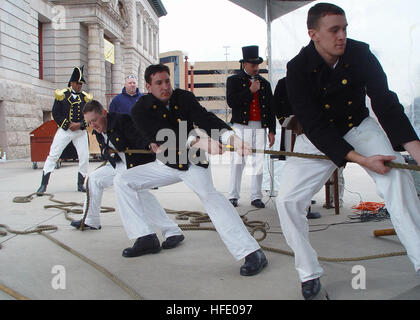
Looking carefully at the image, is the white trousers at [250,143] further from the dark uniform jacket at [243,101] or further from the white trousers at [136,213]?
the white trousers at [136,213]

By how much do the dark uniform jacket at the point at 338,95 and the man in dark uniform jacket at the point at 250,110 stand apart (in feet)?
9.07

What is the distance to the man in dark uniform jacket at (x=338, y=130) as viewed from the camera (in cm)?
212

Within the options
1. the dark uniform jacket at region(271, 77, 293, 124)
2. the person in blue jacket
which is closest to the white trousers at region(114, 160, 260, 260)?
the dark uniform jacket at region(271, 77, 293, 124)

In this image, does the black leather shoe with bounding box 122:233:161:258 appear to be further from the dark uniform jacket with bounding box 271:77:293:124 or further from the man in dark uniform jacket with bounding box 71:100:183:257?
the dark uniform jacket with bounding box 271:77:293:124

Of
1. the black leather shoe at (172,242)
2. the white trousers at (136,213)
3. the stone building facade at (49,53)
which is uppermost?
the stone building facade at (49,53)

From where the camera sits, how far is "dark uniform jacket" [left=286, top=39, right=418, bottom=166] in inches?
87.4

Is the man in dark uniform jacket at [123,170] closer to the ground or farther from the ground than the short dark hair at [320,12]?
closer to the ground

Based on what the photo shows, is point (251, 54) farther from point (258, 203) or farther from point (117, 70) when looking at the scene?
point (117, 70)

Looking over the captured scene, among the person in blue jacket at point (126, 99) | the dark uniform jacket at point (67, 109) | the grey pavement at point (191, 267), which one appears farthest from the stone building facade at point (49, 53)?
the grey pavement at point (191, 267)

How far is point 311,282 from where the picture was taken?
2.26m

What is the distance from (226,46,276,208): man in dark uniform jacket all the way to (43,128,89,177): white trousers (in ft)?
9.01

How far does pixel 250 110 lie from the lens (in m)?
5.28

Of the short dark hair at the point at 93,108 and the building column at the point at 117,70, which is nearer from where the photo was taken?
the short dark hair at the point at 93,108
